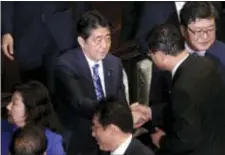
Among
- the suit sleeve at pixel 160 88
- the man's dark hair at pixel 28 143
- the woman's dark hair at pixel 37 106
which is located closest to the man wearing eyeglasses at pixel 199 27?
the suit sleeve at pixel 160 88

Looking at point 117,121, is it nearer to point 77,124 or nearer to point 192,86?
point 192,86

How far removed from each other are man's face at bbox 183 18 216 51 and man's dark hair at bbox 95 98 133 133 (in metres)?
0.87

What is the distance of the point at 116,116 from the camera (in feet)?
9.37

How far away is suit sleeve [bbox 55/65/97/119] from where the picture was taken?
3.52m

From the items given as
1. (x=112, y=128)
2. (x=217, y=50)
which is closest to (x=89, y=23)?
(x=217, y=50)

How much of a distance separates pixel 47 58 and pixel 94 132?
1223 mm

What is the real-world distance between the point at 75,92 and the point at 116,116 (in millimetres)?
706

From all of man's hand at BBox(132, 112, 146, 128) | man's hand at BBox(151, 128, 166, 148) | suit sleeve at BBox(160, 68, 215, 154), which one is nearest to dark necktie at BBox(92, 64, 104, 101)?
man's hand at BBox(132, 112, 146, 128)

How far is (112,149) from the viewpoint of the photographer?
9.47ft

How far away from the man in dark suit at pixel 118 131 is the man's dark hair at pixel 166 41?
1.35ft

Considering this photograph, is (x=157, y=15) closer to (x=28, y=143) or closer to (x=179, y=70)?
(x=179, y=70)

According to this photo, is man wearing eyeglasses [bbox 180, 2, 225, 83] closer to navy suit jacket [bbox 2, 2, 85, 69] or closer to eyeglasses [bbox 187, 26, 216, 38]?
eyeglasses [bbox 187, 26, 216, 38]

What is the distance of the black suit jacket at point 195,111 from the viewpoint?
9.78ft

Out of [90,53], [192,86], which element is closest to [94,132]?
[192,86]
